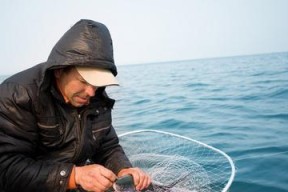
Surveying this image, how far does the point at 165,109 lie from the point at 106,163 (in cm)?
1026

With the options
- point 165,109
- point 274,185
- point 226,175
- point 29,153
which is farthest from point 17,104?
point 165,109

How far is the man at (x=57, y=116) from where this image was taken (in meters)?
2.64

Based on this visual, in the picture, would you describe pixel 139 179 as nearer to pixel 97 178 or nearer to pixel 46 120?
pixel 97 178

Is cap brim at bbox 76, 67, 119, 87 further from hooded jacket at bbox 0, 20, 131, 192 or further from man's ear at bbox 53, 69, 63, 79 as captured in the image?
man's ear at bbox 53, 69, 63, 79

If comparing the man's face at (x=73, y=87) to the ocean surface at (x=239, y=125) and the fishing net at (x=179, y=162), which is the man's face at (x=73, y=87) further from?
the ocean surface at (x=239, y=125)

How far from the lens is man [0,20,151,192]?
2.64 metres

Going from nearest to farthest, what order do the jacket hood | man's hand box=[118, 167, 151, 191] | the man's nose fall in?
the jacket hood → the man's nose → man's hand box=[118, 167, 151, 191]

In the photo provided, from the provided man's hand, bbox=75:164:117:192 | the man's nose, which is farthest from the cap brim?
man's hand, bbox=75:164:117:192

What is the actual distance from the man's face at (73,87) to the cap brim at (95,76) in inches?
2.8

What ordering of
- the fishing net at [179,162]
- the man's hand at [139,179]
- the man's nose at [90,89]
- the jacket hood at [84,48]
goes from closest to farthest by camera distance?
the jacket hood at [84,48]
the man's nose at [90,89]
the man's hand at [139,179]
the fishing net at [179,162]

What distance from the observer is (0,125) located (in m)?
2.62

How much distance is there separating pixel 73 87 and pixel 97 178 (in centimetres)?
79

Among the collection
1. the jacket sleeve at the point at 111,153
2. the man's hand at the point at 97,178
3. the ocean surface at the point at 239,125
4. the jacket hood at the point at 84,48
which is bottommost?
the ocean surface at the point at 239,125

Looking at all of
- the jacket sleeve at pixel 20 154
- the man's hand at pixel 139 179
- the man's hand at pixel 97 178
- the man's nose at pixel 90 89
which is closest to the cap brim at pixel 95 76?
the man's nose at pixel 90 89
